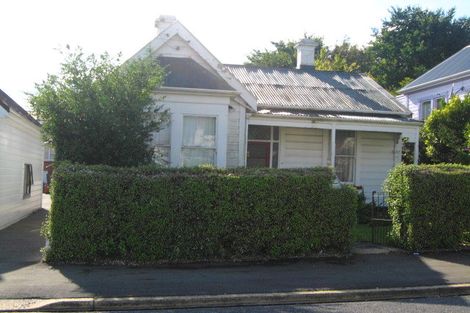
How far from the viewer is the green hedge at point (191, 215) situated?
30.9ft

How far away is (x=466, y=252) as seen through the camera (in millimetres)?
11078

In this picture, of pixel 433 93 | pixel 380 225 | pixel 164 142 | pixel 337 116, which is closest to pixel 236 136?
pixel 164 142

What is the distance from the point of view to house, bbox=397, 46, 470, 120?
25891 millimetres

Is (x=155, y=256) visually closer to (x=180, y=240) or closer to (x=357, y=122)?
(x=180, y=240)

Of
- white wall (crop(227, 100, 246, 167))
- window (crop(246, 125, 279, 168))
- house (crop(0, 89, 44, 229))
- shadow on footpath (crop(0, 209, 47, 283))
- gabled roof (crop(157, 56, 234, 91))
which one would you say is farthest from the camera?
window (crop(246, 125, 279, 168))

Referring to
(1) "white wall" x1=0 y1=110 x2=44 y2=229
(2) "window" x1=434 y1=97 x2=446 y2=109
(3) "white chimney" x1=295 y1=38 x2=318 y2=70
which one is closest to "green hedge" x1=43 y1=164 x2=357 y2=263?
(1) "white wall" x1=0 y1=110 x2=44 y2=229

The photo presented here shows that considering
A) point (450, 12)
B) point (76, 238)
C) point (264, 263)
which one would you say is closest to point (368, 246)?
point (264, 263)

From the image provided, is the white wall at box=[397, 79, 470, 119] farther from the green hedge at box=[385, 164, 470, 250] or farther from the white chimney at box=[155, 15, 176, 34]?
the green hedge at box=[385, 164, 470, 250]

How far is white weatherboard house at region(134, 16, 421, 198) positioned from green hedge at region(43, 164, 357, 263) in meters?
4.37

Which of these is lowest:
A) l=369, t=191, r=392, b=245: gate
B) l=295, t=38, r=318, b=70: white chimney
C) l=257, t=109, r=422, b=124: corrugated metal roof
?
l=369, t=191, r=392, b=245: gate

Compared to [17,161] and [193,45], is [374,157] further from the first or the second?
[17,161]

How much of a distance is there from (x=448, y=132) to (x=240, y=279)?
43.3ft

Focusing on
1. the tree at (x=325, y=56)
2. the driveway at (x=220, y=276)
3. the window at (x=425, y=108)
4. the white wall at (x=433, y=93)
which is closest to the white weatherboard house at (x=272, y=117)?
the driveway at (x=220, y=276)

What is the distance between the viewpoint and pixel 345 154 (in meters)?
18.7
